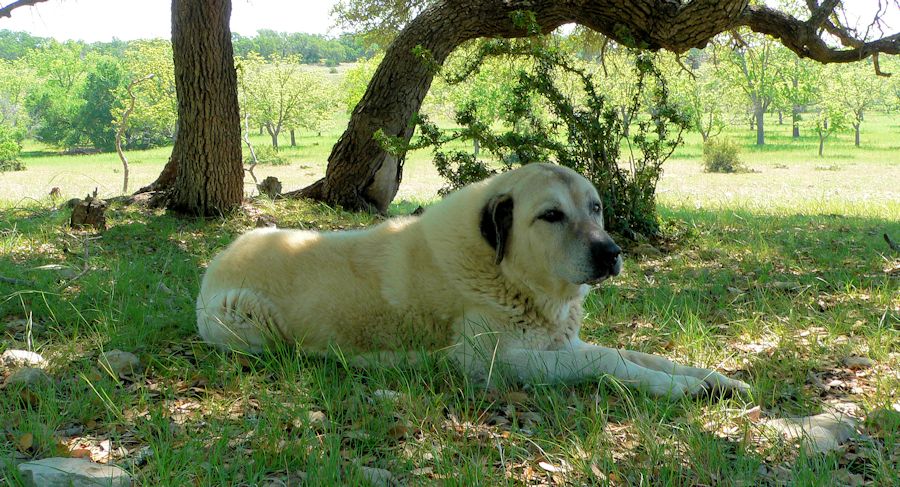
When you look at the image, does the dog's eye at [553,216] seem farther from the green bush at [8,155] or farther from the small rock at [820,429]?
the green bush at [8,155]

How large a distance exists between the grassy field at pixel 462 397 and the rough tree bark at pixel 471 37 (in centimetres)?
369

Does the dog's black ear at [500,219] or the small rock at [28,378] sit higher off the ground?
the dog's black ear at [500,219]

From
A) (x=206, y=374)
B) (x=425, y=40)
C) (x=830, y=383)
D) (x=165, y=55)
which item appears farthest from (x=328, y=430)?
(x=165, y=55)

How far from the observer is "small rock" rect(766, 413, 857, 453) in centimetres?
305

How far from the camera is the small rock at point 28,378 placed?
12.6 ft

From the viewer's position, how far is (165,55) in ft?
203

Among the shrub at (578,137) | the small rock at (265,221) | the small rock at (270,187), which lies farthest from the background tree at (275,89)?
the shrub at (578,137)

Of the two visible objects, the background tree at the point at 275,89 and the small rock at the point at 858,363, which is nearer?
the small rock at the point at 858,363

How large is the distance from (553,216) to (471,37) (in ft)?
24.6

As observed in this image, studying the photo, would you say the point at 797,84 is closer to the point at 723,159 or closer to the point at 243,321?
the point at 723,159


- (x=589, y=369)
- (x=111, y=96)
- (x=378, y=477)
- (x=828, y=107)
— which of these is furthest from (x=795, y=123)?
(x=111, y=96)

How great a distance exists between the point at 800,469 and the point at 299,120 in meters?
67.7

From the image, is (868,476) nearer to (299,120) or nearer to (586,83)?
(586,83)

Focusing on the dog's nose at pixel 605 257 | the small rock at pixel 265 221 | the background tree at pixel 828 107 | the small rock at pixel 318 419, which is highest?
the background tree at pixel 828 107
